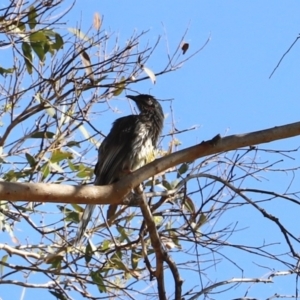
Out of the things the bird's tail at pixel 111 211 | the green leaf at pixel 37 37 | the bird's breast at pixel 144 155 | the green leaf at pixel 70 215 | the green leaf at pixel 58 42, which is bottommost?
the bird's tail at pixel 111 211

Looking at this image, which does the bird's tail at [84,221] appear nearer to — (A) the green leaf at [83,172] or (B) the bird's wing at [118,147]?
(A) the green leaf at [83,172]

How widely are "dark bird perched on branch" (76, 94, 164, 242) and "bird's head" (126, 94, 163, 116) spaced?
0.02 m

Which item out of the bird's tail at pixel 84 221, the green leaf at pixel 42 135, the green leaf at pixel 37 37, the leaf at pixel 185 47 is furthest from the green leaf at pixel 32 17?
the bird's tail at pixel 84 221

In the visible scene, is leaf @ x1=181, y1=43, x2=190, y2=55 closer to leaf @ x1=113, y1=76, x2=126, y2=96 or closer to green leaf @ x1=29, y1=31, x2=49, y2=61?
leaf @ x1=113, y1=76, x2=126, y2=96

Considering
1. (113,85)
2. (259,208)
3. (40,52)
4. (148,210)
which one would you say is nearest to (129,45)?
(113,85)

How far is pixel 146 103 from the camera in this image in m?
5.80

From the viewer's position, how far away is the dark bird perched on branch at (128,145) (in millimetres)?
5086

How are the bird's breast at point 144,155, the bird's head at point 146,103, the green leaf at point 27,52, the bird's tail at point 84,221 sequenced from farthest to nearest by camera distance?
the bird's head at point 146,103 → the bird's breast at point 144,155 → the bird's tail at point 84,221 → the green leaf at point 27,52

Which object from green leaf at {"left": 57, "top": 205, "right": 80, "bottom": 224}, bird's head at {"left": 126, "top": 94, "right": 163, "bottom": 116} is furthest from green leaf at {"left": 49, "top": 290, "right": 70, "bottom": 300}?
bird's head at {"left": 126, "top": 94, "right": 163, "bottom": 116}

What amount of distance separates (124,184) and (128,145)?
218cm

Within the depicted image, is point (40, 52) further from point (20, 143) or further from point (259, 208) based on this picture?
point (259, 208)

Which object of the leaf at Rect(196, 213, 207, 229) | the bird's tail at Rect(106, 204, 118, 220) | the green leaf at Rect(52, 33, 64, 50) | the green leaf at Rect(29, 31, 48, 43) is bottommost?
the bird's tail at Rect(106, 204, 118, 220)

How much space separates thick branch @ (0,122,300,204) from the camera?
2867 mm

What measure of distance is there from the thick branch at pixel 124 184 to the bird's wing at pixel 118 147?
1791 millimetres
